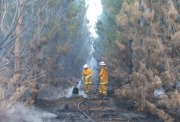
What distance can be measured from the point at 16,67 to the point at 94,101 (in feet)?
16.9

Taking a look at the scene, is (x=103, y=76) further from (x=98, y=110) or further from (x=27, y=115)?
(x=27, y=115)

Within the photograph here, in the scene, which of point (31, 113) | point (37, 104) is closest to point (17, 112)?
point (31, 113)

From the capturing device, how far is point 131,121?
11523 millimetres

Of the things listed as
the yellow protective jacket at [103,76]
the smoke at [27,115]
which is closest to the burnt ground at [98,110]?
the smoke at [27,115]

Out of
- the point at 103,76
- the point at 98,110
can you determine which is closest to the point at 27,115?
the point at 98,110

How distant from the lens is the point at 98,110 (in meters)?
13.2

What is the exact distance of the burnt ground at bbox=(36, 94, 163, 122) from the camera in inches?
465

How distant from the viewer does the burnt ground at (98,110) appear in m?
11.8

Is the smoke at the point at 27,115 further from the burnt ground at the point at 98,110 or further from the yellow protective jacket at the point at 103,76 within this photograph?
the yellow protective jacket at the point at 103,76

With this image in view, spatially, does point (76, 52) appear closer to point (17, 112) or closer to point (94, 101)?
point (94, 101)

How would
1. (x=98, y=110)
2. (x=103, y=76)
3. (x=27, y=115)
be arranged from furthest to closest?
1. (x=103, y=76)
2. (x=98, y=110)
3. (x=27, y=115)

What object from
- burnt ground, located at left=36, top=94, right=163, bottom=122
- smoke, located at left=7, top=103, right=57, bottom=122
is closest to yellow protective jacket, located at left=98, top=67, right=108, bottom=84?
burnt ground, located at left=36, top=94, right=163, bottom=122

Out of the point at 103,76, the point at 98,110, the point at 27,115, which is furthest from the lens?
the point at 103,76

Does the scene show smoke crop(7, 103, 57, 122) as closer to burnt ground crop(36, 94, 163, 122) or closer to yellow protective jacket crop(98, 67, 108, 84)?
burnt ground crop(36, 94, 163, 122)
